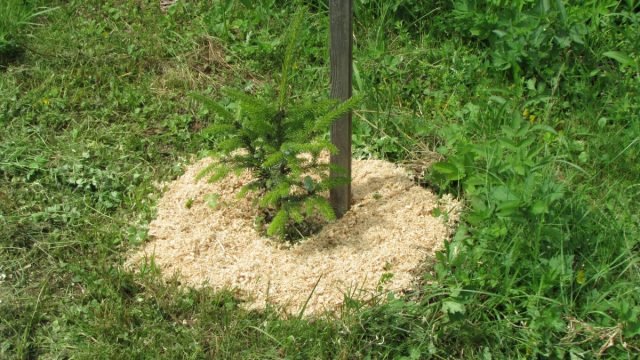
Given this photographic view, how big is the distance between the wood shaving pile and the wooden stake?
127mm

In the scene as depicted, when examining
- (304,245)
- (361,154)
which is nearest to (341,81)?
(304,245)

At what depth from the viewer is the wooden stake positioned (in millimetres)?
3525

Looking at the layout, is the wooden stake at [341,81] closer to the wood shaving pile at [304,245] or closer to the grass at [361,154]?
the wood shaving pile at [304,245]

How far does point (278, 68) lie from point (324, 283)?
6.27 feet

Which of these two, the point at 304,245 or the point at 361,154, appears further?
the point at 361,154

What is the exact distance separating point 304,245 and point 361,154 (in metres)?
0.83

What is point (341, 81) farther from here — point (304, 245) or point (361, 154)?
point (361, 154)

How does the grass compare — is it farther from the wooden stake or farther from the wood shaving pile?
the wooden stake

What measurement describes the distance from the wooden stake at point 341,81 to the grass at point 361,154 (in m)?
0.57

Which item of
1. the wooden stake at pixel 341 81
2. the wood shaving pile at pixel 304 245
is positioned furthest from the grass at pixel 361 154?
the wooden stake at pixel 341 81

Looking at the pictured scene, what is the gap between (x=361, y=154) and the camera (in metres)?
4.59

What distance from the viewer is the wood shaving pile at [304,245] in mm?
3750

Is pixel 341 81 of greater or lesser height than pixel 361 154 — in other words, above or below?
above

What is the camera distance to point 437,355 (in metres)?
3.52
